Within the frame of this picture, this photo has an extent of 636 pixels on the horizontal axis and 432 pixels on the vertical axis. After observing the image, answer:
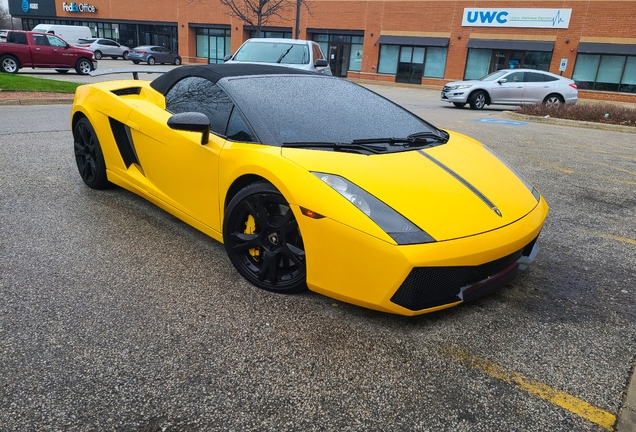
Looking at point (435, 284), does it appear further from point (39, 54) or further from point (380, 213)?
point (39, 54)

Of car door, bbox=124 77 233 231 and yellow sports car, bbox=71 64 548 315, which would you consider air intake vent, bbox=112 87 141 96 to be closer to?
yellow sports car, bbox=71 64 548 315

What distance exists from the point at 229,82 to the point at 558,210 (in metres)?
3.69

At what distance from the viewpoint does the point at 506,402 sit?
216cm

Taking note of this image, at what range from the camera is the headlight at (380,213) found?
2.45m

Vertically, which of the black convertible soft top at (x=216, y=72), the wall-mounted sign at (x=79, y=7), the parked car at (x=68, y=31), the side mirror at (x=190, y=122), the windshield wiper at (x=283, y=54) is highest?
the wall-mounted sign at (x=79, y=7)

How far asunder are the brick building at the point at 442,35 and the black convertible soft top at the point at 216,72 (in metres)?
28.8

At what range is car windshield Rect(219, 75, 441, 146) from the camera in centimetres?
315

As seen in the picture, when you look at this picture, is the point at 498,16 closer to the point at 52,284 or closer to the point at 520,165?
the point at 520,165

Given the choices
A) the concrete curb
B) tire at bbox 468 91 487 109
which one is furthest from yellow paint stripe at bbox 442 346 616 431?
tire at bbox 468 91 487 109

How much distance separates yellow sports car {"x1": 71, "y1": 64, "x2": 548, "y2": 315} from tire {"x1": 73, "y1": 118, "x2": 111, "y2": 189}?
467mm

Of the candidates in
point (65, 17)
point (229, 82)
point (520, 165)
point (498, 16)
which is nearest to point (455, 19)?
point (498, 16)

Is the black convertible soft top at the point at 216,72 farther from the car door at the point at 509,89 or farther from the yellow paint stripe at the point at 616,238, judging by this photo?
the car door at the point at 509,89

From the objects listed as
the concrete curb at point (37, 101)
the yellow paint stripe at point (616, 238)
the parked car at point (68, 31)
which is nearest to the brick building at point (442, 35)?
the parked car at point (68, 31)

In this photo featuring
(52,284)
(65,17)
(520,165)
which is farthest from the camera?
(65,17)
